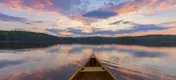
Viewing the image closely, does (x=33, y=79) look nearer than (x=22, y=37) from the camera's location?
Yes

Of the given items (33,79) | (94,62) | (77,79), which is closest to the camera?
(77,79)

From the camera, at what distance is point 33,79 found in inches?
585

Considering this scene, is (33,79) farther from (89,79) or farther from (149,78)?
(149,78)

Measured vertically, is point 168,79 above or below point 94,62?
below

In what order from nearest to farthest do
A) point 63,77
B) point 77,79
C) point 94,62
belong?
point 77,79
point 63,77
point 94,62

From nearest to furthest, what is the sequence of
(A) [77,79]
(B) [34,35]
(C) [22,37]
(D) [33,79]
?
(A) [77,79] → (D) [33,79] → (C) [22,37] → (B) [34,35]

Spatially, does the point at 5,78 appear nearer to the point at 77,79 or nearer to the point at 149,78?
the point at 77,79

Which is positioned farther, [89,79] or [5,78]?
[5,78]

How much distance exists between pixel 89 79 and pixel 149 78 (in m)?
8.75

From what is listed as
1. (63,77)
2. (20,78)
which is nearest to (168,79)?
(63,77)

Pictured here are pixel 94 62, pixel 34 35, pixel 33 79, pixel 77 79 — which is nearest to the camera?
pixel 77 79

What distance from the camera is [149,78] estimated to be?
637 inches

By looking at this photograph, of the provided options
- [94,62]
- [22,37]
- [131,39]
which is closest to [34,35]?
[22,37]

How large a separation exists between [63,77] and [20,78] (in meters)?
3.76
